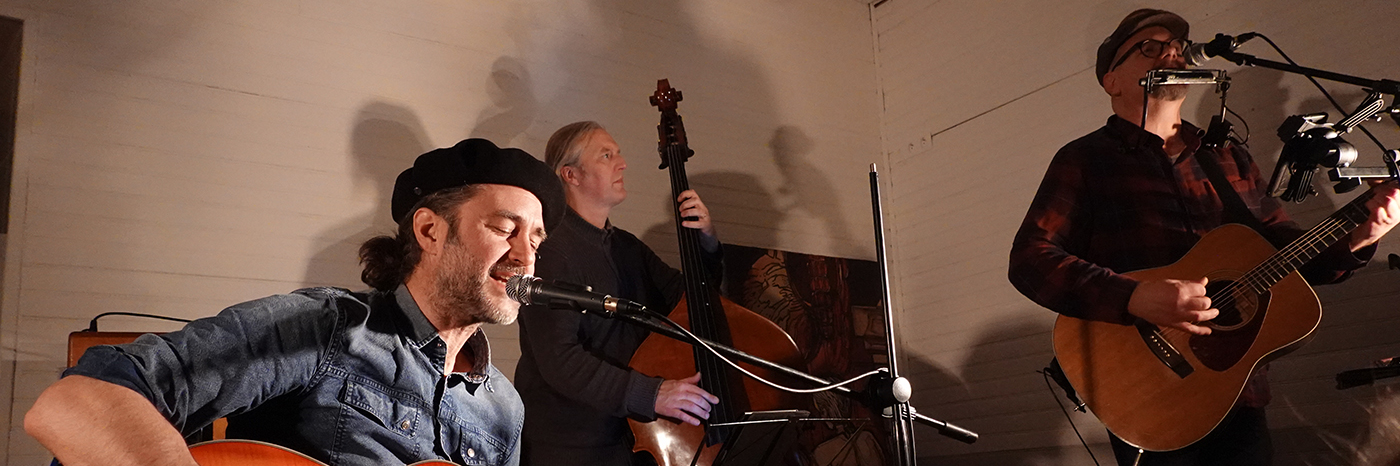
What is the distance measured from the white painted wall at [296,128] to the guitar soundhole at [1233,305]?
Result: 2304 millimetres

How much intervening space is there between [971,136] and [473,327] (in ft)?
11.5

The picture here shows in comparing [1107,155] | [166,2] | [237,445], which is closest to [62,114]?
[166,2]

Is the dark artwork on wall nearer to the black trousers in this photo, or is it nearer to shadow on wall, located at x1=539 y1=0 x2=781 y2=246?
shadow on wall, located at x1=539 y1=0 x2=781 y2=246

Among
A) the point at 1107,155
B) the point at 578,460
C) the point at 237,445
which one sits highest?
the point at 1107,155

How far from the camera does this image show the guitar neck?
319 centimetres

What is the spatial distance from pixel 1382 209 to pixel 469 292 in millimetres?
2801

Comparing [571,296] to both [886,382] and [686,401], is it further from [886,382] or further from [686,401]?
[686,401]

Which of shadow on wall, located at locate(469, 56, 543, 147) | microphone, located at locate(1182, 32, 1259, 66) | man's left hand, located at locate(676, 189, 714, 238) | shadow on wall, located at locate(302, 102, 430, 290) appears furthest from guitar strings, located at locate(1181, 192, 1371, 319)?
shadow on wall, located at locate(302, 102, 430, 290)

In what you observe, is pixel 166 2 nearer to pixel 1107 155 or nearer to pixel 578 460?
pixel 578 460

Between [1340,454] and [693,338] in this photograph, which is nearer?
[693,338]

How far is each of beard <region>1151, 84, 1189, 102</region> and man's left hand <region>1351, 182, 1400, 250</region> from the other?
0.75 metres

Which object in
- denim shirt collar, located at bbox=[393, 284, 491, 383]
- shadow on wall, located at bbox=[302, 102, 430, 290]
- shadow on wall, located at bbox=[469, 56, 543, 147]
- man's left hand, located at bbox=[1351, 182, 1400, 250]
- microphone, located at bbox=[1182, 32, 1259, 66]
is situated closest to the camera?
denim shirt collar, located at bbox=[393, 284, 491, 383]

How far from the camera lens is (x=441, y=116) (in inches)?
170

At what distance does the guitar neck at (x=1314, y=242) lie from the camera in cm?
319
